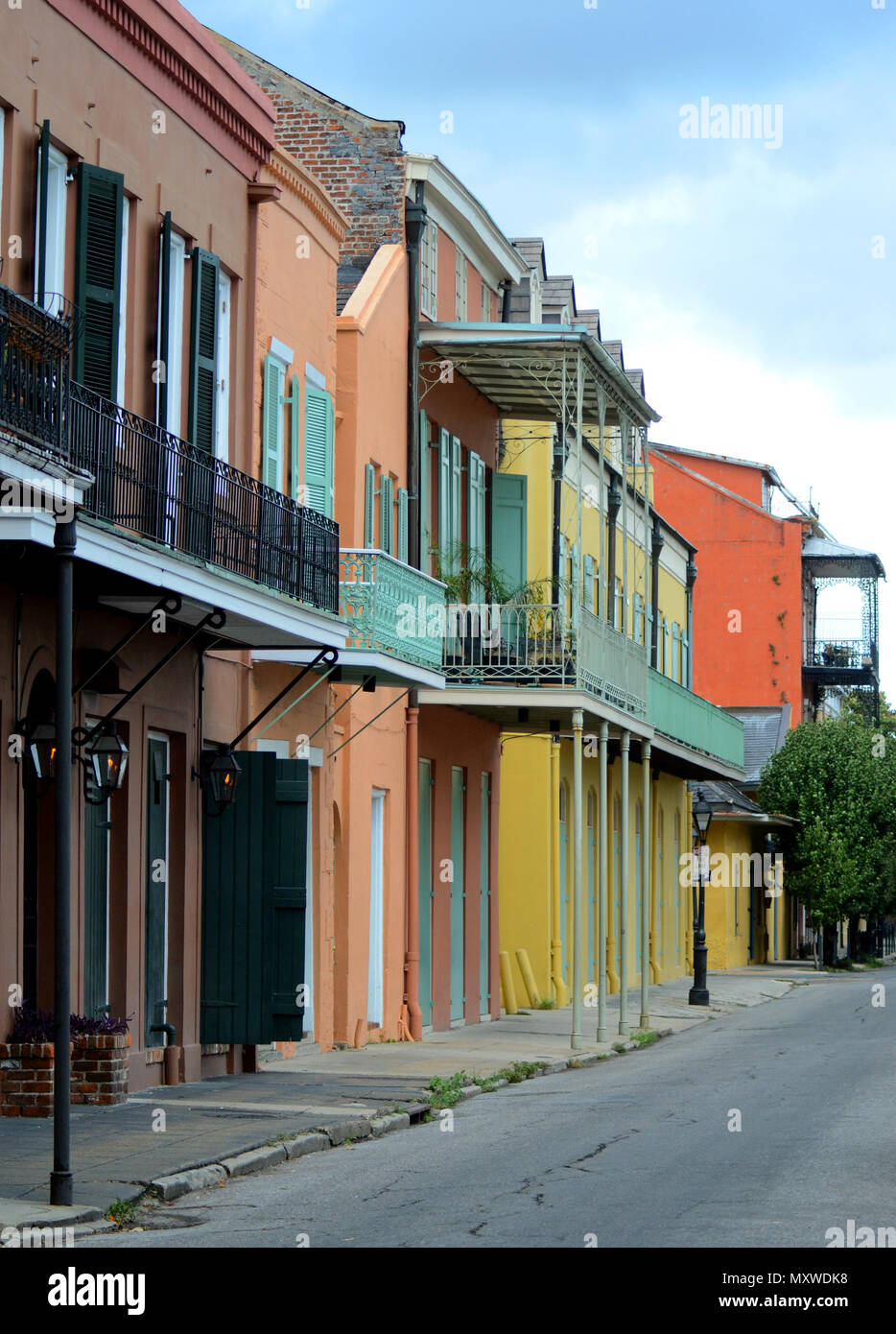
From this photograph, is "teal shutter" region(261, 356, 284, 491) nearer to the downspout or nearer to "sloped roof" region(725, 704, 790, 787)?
the downspout

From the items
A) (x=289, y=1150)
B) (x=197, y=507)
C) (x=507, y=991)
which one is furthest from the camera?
(x=507, y=991)

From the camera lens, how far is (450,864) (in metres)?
24.7

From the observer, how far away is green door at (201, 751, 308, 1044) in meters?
17.0

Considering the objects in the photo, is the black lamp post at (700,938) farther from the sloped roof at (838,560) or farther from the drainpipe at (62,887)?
the sloped roof at (838,560)

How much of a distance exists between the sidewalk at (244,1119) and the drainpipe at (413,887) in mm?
400

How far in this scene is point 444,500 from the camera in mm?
24281

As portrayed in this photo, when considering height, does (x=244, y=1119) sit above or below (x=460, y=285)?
below

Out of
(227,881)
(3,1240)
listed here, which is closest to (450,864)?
(227,881)

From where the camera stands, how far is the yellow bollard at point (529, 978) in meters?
27.9

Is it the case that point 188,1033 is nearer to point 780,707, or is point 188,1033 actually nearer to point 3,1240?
point 3,1240

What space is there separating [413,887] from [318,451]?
5027mm

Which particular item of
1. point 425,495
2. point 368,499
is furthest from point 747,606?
point 368,499

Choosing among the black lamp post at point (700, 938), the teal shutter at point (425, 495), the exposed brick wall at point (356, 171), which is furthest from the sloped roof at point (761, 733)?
the exposed brick wall at point (356, 171)

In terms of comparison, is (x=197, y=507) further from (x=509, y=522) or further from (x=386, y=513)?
A: (x=509, y=522)
